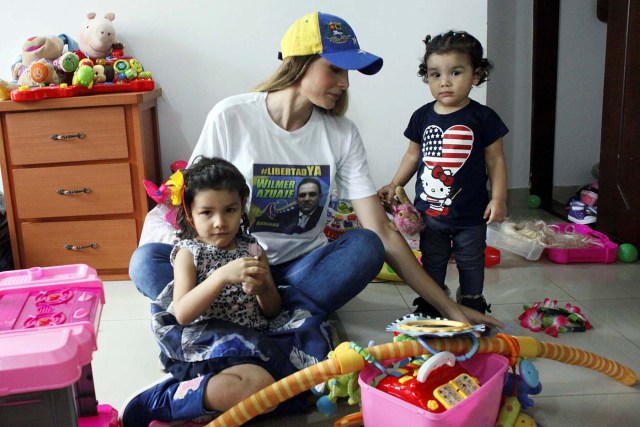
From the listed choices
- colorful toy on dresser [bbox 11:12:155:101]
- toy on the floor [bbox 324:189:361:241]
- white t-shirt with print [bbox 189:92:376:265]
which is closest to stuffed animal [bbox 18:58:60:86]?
colorful toy on dresser [bbox 11:12:155:101]

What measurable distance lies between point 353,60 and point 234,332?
67 centimetres

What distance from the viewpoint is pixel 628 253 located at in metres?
2.40

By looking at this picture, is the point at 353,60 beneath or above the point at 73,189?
above

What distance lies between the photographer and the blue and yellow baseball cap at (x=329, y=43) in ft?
4.99

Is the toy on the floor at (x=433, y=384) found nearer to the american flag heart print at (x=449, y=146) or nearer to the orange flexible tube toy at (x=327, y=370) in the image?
the orange flexible tube toy at (x=327, y=370)

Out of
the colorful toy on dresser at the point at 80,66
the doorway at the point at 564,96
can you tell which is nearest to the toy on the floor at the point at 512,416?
the colorful toy on dresser at the point at 80,66

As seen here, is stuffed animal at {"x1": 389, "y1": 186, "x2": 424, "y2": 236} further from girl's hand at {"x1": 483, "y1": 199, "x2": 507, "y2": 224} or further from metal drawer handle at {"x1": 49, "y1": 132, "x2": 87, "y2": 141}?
metal drawer handle at {"x1": 49, "y1": 132, "x2": 87, "y2": 141}

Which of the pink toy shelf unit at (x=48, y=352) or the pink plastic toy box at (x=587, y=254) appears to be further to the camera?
the pink plastic toy box at (x=587, y=254)

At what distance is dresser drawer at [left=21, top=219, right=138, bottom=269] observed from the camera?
230 cm

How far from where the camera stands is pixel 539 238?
2488mm

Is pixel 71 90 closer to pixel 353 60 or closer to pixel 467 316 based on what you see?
pixel 353 60

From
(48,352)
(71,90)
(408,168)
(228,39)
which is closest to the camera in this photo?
(48,352)

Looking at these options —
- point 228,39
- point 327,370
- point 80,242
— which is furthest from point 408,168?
point 80,242

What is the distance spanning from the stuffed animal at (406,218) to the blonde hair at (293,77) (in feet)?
1.03
